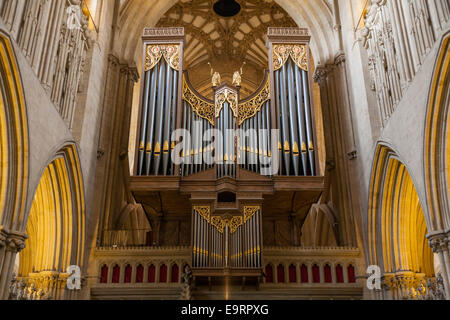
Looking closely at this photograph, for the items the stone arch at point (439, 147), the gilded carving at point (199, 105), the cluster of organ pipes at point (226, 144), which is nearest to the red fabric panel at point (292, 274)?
the cluster of organ pipes at point (226, 144)

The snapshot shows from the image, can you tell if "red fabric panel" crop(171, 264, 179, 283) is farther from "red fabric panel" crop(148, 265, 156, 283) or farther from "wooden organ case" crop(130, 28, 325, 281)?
"wooden organ case" crop(130, 28, 325, 281)

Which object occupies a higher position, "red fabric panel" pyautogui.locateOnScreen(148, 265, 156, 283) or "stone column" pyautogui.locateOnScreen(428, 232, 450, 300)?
"red fabric panel" pyautogui.locateOnScreen(148, 265, 156, 283)

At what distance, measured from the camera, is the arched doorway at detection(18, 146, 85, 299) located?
10.7 metres

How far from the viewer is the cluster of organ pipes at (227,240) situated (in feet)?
35.8

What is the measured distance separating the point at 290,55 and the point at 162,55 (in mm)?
3704

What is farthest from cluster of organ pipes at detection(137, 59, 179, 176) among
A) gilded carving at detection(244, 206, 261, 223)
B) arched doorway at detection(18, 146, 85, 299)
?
gilded carving at detection(244, 206, 261, 223)

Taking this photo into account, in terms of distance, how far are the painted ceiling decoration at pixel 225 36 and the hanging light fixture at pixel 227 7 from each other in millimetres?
166

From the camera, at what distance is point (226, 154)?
12367mm

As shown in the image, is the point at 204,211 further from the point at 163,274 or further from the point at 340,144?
the point at 340,144

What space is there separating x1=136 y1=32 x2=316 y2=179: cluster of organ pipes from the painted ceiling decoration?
6.20 m

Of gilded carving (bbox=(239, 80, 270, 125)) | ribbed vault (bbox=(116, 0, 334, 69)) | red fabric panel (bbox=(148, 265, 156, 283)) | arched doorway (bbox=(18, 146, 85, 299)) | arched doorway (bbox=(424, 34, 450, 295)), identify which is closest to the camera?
arched doorway (bbox=(424, 34, 450, 295))

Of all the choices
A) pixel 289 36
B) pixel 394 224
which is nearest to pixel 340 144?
pixel 394 224
